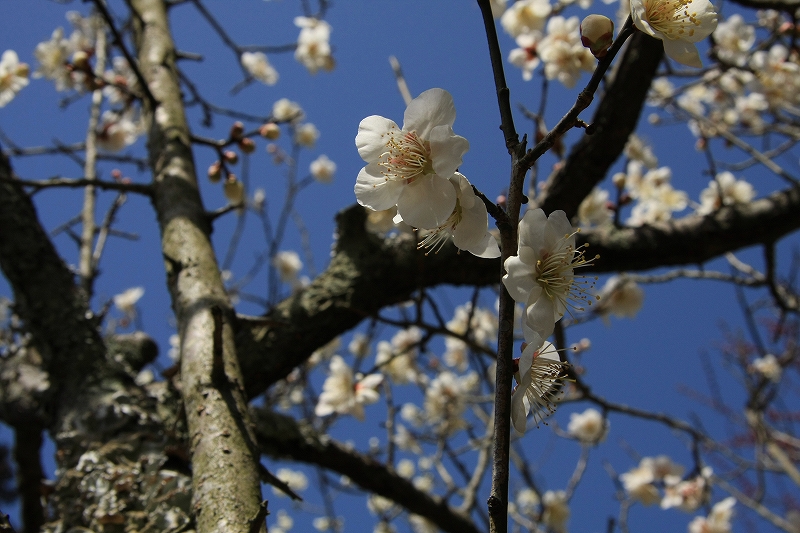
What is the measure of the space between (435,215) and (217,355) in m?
0.52

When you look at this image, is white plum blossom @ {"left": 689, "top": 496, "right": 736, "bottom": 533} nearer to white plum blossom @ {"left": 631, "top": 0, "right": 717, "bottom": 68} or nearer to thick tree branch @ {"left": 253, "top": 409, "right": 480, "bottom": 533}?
thick tree branch @ {"left": 253, "top": 409, "right": 480, "bottom": 533}

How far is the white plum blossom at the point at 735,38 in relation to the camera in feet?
12.2

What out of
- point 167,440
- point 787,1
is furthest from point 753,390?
point 167,440

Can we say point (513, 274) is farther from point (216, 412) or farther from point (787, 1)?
point (787, 1)

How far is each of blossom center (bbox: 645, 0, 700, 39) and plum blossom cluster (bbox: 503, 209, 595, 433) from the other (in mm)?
413

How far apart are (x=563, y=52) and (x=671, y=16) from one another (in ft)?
3.92

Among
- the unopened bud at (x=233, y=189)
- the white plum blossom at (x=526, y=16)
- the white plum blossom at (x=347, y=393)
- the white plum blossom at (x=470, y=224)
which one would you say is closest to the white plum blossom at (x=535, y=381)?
the white plum blossom at (x=470, y=224)

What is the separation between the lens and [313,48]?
389cm

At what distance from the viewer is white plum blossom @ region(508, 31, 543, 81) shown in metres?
2.39

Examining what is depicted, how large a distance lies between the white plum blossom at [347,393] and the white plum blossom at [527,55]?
141cm

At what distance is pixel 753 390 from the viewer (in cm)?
328

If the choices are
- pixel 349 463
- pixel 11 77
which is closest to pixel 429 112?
pixel 349 463

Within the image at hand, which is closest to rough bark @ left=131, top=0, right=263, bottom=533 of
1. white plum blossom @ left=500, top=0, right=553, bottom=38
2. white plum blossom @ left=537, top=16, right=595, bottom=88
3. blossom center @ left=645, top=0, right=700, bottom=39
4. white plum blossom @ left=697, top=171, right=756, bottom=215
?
blossom center @ left=645, top=0, right=700, bottom=39

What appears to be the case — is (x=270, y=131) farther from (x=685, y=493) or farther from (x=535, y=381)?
(x=685, y=493)
